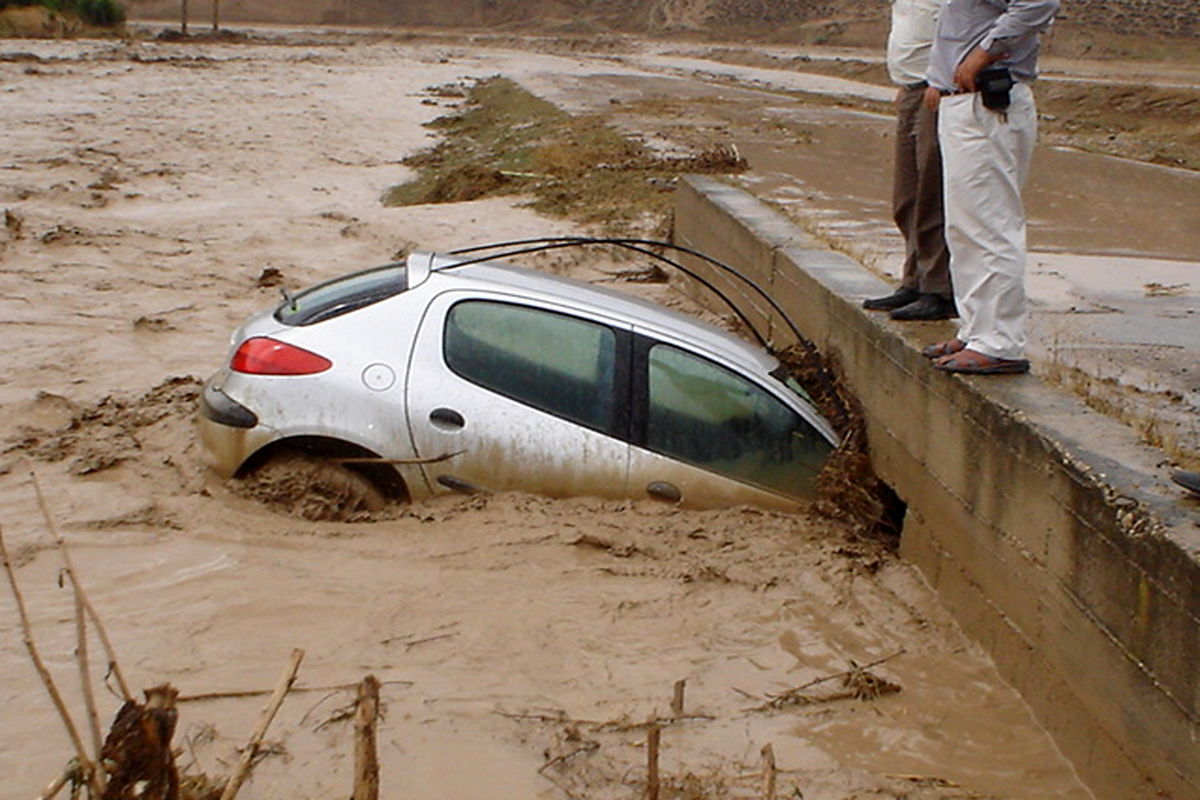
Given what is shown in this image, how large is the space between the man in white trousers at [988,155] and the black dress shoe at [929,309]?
3.05 ft

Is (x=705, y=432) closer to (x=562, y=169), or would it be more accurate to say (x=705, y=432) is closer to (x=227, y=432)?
(x=227, y=432)

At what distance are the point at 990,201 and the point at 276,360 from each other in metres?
3.13

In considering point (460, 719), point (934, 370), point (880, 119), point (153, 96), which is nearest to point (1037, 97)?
point (880, 119)

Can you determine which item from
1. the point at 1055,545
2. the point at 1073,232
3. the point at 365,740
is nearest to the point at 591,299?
the point at 1055,545

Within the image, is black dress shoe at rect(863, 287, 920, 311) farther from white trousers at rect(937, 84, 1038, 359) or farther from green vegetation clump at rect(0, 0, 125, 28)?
green vegetation clump at rect(0, 0, 125, 28)

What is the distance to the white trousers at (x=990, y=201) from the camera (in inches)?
227

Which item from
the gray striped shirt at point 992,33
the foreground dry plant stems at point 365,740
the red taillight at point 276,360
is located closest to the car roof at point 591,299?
the red taillight at point 276,360

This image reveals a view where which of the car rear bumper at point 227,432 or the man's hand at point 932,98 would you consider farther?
the car rear bumper at point 227,432

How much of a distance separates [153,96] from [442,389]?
25.7 metres

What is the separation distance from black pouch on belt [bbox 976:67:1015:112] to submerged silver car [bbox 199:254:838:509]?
1.66 meters

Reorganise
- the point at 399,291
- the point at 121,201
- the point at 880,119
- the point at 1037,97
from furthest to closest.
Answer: the point at 1037,97, the point at 880,119, the point at 121,201, the point at 399,291

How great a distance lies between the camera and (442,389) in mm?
6359

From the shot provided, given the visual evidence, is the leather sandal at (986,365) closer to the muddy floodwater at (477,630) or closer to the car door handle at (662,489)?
the muddy floodwater at (477,630)

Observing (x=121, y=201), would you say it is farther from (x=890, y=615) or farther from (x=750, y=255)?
(x=890, y=615)
